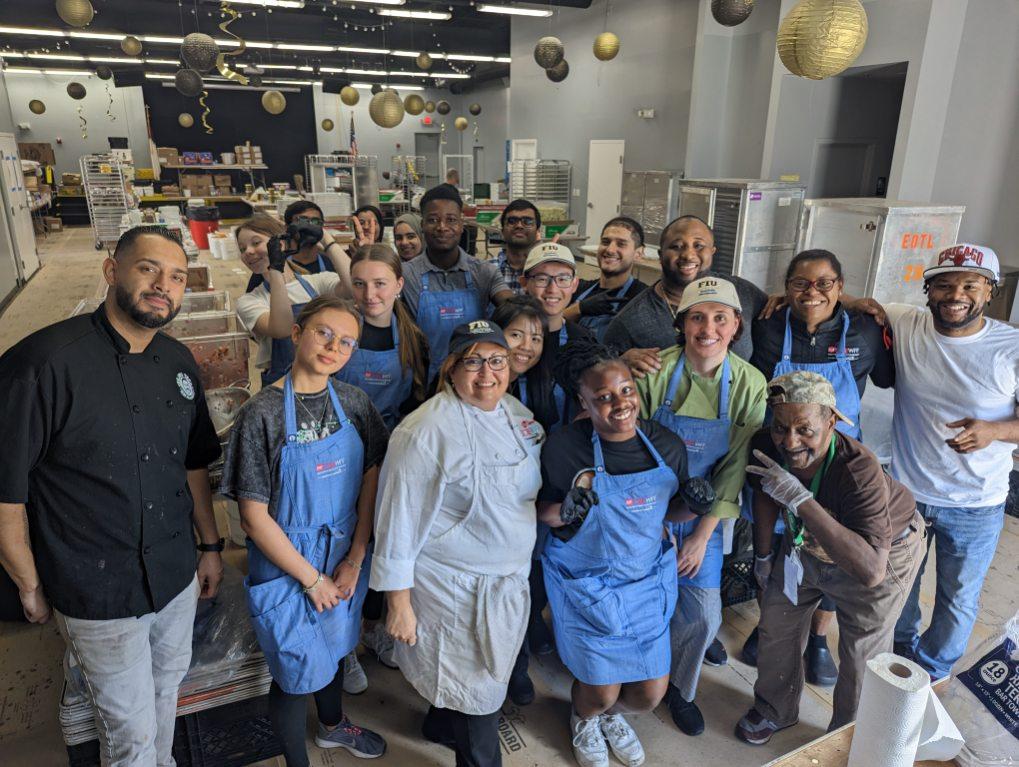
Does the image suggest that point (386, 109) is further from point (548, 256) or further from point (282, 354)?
point (548, 256)

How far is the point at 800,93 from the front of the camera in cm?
718

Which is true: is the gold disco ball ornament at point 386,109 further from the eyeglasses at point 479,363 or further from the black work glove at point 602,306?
the eyeglasses at point 479,363

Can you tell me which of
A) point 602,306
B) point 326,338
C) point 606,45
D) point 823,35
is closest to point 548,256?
point 602,306

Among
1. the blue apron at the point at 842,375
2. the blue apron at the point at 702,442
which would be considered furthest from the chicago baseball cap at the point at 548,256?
the blue apron at the point at 842,375

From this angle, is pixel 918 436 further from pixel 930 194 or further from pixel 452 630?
pixel 930 194

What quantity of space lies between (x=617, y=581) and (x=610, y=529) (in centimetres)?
19

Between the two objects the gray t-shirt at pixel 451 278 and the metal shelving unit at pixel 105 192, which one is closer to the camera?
the gray t-shirt at pixel 451 278

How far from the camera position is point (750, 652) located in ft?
9.56

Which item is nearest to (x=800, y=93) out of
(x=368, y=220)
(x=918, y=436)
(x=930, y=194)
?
(x=930, y=194)

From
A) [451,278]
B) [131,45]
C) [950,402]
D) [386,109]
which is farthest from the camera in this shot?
[131,45]

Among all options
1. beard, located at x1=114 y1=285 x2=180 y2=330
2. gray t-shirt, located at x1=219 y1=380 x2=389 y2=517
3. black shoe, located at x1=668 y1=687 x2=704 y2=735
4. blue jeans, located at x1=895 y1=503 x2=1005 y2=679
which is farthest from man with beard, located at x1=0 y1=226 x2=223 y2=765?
blue jeans, located at x1=895 y1=503 x2=1005 y2=679

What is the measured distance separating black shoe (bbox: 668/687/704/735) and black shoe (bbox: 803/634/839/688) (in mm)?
575

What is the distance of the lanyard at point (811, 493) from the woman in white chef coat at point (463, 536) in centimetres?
80

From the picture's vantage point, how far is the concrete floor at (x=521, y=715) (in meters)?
2.40
